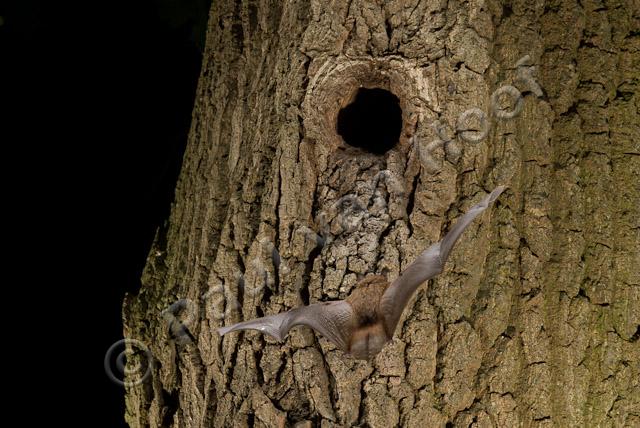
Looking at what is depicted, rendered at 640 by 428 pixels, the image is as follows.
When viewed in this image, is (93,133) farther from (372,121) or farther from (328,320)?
(328,320)

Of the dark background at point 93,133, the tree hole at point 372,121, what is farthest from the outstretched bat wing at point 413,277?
the dark background at point 93,133

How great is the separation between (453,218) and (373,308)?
23 centimetres

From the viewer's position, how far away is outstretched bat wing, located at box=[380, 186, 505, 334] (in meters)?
1.13

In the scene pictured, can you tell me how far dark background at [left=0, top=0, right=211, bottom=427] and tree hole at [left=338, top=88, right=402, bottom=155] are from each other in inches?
45.6

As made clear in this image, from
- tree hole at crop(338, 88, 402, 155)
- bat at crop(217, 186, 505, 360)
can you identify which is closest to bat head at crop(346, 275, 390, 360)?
bat at crop(217, 186, 505, 360)

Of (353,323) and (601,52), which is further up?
(601,52)

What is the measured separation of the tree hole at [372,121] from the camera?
4.27 feet

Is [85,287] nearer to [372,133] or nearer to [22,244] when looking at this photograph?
[22,244]

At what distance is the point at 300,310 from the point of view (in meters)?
1.16

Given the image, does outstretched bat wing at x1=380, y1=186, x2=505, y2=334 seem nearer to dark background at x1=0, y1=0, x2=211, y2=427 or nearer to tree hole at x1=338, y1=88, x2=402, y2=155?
tree hole at x1=338, y1=88, x2=402, y2=155

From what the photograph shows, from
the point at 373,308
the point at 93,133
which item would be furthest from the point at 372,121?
the point at 93,133

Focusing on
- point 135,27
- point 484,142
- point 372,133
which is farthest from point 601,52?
point 135,27

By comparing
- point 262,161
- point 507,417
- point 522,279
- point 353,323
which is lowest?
point 507,417

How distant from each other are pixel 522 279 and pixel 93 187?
5.89 feet
